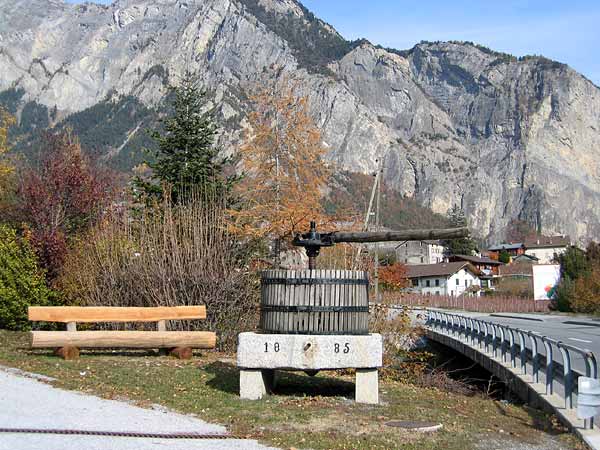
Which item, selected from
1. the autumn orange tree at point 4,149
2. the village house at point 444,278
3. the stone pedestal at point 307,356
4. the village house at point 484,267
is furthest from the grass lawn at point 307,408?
the village house at point 484,267

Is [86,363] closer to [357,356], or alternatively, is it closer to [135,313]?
[135,313]

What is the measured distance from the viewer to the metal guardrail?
34.7ft

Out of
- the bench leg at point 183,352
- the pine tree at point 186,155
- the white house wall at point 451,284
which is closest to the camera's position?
the bench leg at point 183,352

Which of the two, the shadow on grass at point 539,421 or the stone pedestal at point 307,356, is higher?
the stone pedestal at point 307,356

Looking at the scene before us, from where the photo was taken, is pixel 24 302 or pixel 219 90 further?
pixel 219 90

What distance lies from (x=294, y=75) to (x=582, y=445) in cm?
2161

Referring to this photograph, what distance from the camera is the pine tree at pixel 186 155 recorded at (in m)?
27.0

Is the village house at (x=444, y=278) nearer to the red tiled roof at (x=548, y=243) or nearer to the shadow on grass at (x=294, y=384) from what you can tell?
the red tiled roof at (x=548, y=243)

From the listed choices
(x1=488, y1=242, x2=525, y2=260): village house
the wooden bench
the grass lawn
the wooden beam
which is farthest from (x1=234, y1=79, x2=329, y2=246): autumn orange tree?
(x1=488, y1=242, x2=525, y2=260): village house

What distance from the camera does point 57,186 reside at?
982 inches

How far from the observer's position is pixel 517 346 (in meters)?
17.7

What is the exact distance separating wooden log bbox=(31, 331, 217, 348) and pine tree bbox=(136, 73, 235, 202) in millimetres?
11105

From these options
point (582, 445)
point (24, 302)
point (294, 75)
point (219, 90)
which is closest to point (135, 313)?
point (24, 302)

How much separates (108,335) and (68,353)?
799 mm
